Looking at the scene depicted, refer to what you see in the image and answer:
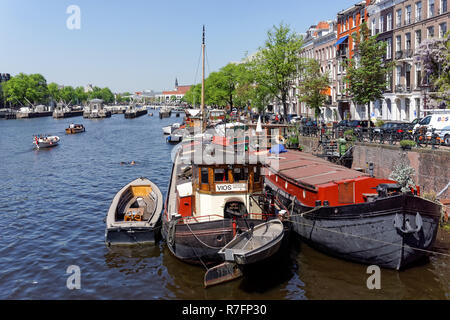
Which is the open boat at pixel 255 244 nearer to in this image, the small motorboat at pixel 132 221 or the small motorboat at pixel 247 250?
the small motorboat at pixel 247 250

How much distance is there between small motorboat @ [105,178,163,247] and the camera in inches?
782

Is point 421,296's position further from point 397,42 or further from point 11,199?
point 397,42

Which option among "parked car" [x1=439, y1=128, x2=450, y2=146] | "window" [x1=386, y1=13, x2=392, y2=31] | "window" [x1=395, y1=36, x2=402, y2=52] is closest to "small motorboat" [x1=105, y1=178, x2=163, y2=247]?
"parked car" [x1=439, y1=128, x2=450, y2=146]

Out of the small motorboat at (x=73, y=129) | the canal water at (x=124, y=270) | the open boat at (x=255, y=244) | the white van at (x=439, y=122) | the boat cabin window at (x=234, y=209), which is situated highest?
the small motorboat at (x=73, y=129)

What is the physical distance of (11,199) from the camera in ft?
102

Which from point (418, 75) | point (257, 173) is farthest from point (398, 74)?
point (257, 173)

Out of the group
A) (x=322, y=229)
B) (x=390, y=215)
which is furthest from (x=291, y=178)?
(x=390, y=215)

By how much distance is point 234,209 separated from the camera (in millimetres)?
17578

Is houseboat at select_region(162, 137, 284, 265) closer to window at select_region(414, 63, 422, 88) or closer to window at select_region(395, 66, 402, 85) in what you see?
window at select_region(414, 63, 422, 88)

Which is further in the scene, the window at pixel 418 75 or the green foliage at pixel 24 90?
the green foliage at pixel 24 90

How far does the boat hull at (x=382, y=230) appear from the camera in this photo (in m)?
15.3

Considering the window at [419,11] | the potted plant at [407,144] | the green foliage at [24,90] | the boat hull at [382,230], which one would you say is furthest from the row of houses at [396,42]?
the green foliage at [24,90]

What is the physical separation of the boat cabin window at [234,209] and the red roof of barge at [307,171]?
3.62m
